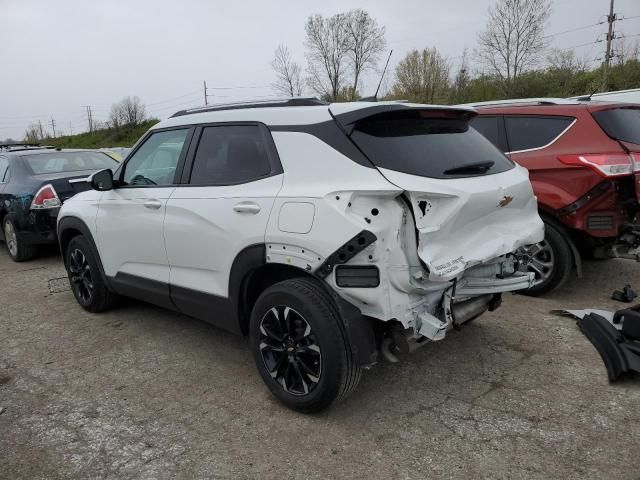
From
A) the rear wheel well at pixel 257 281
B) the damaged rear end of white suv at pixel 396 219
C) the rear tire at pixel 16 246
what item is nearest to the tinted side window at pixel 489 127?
the damaged rear end of white suv at pixel 396 219

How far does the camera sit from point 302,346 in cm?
294

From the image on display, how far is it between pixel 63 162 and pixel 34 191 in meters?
1.03

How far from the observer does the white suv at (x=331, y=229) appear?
2658mm

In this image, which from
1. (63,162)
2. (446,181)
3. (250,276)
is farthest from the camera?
→ (63,162)

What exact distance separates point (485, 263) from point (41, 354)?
3498mm

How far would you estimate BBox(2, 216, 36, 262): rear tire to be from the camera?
7258mm

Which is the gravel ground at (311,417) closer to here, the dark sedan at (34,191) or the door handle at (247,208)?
the door handle at (247,208)

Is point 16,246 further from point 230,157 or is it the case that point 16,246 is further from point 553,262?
point 553,262

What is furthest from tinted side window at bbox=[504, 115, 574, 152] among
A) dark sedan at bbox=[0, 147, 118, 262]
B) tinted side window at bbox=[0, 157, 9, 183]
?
tinted side window at bbox=[0, 157, 9, 183]

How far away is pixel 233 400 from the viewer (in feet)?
10.8

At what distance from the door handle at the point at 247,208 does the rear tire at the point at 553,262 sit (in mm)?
3004

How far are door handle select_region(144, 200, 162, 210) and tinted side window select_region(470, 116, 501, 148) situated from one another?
344 centimetres

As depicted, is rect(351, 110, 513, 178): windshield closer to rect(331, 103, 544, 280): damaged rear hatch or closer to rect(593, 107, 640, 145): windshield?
rect(331, 103, 544, 280): damaged rear hatch

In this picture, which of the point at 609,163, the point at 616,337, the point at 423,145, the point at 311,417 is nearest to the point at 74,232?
the point at 311,417
